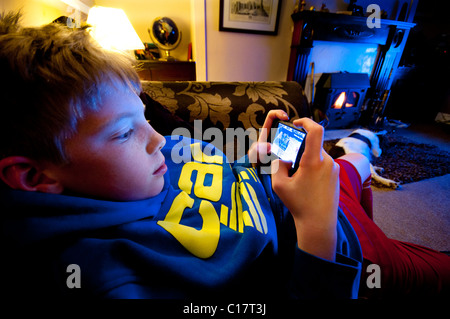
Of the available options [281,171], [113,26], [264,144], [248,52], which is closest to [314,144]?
[281,171]

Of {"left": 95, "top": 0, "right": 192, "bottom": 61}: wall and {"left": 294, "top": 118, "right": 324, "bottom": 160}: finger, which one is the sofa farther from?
{"left": 95, "top": 0, "right": 192, "bottom": 61}: wall

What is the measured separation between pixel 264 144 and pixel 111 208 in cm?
48

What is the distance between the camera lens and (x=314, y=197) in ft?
1.27

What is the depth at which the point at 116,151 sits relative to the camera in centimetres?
35

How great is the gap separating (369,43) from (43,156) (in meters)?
3.54

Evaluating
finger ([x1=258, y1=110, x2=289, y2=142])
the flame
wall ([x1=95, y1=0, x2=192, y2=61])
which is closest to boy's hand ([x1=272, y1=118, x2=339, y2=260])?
finger ([x1=258, y1=110, x2=289, y2=142])

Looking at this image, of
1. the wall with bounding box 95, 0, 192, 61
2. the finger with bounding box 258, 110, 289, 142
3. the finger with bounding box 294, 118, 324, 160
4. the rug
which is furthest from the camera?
the wall with bounding box 95, 0, 192, 61

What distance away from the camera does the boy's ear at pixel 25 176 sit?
0.29m

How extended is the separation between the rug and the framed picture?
1.63 m

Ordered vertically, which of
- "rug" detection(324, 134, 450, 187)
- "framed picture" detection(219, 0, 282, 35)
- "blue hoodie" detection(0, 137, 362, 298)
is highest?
"framed picture" detection(219, 0, 282, 35)

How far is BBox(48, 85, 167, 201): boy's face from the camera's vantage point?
0.33 m

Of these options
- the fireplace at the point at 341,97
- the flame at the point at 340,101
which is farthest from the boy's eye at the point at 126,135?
the flame at the point at 340,101

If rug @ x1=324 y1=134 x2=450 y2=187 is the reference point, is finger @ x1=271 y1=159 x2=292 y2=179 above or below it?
above

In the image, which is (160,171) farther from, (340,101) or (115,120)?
(340,101)
